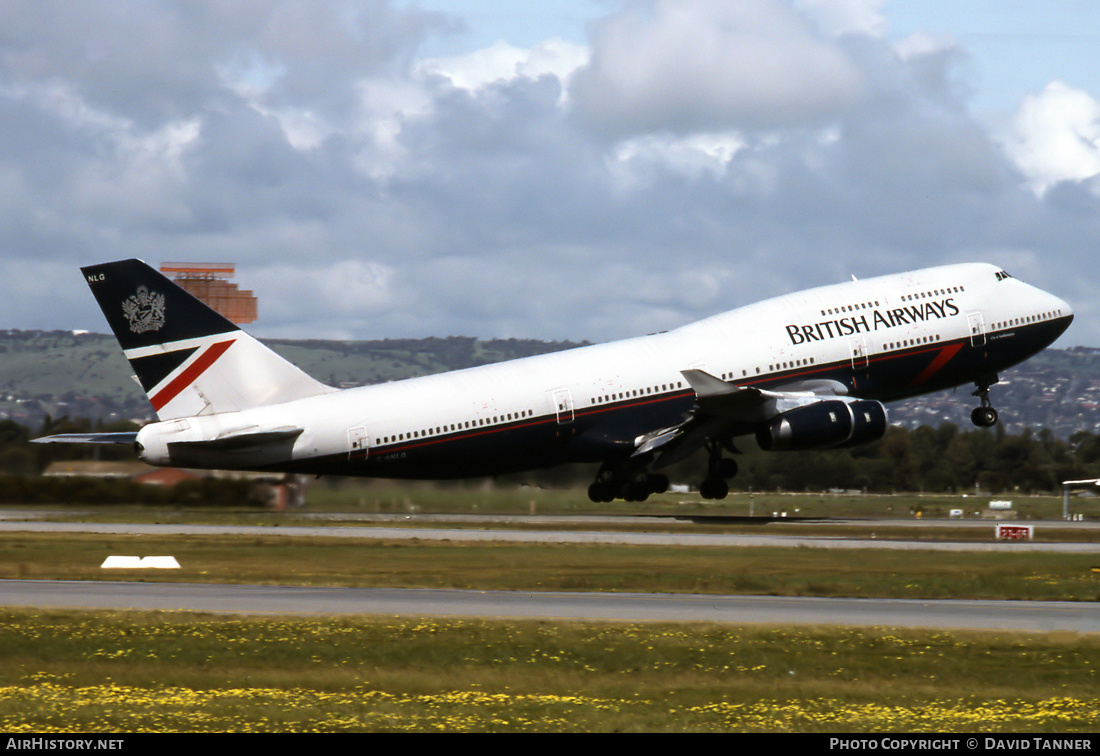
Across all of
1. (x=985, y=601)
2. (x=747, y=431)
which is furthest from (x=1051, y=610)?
(x=747, y=431)

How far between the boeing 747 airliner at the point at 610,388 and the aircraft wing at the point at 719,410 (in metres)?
0.08

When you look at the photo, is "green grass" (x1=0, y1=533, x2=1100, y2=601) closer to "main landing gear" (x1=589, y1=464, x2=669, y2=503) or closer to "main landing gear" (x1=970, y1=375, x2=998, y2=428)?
"main landing gear" (x1=589, y1=464, x2=669, y2=503)

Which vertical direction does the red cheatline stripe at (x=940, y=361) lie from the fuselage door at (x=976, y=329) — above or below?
below

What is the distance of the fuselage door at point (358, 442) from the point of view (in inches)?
1869

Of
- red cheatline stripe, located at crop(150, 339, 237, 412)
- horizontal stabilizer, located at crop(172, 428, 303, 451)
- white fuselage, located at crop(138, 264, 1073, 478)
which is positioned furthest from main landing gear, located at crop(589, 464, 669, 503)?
red cheatline stripe, located at crop(150, 339, 237, 412)

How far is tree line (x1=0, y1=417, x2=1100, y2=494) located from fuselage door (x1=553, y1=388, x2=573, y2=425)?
363cm

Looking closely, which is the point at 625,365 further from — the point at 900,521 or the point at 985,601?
the point at 985,601

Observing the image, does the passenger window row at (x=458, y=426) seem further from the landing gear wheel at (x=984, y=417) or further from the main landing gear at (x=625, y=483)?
the landing gear wheel at (x=984, y=417)

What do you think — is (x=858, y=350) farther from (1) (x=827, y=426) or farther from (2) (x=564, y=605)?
(2) (x=564, y=605)

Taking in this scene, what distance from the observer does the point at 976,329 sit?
178 ft

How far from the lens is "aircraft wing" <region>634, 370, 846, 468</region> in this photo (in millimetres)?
49469

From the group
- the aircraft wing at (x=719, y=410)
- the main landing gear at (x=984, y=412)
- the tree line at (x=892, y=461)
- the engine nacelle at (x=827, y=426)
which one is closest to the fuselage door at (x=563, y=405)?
the aircraft wing at (x=719, y=410)

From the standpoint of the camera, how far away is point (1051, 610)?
27.2m

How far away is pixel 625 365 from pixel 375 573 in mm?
20092
